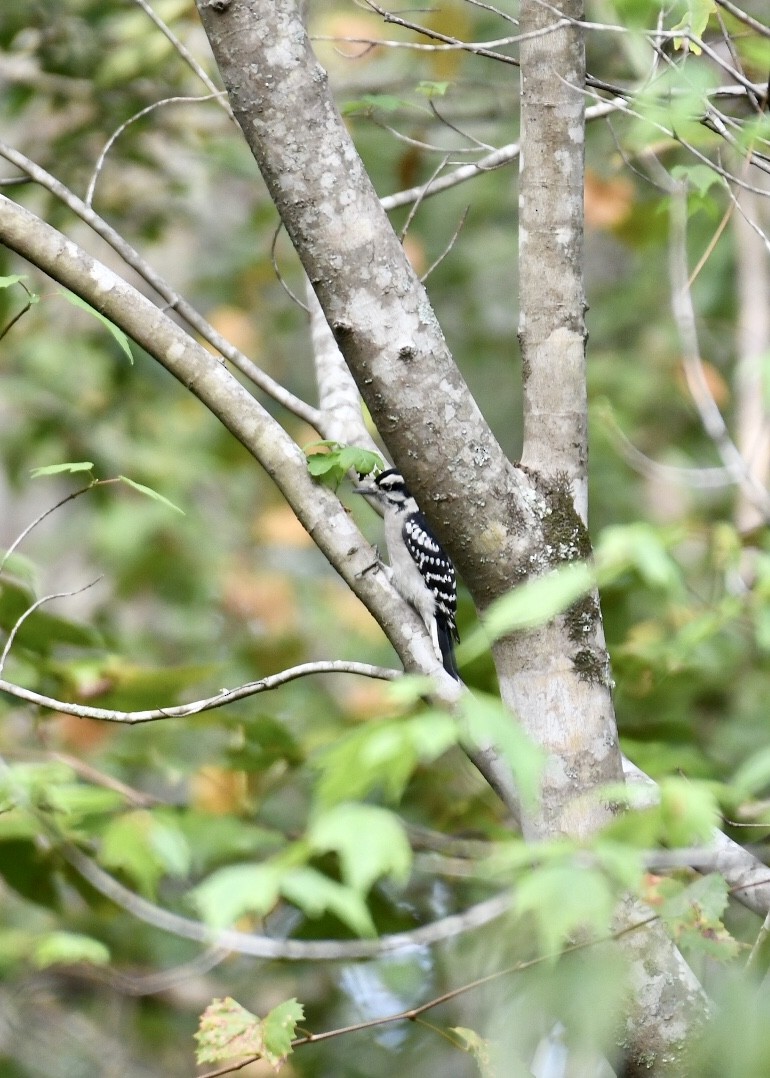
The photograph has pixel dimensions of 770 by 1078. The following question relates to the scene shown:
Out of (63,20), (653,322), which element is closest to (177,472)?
(63,20)

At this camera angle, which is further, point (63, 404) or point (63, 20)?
point (63, 404)

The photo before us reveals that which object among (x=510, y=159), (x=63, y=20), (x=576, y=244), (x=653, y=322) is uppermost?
(x=63, y=20)

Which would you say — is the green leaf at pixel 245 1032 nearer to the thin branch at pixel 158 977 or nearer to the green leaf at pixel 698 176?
the thin branch at pixel 158 977

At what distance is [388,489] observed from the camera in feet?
15.0

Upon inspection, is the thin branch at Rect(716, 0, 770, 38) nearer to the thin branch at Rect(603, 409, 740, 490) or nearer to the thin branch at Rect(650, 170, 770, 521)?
the thin branch at Rect(650, 170, 770, 521)

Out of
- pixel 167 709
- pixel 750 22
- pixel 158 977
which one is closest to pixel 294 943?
pixel 167 709

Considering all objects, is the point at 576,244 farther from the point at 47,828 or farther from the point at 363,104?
the point at 47,828

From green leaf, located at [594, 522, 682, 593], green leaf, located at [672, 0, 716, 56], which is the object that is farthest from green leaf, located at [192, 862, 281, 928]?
green leaf, located at [672, 0, 716, 56]

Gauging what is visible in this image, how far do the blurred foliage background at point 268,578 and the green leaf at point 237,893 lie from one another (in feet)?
0.06

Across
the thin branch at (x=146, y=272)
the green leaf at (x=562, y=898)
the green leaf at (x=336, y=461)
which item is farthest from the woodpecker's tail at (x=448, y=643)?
the green leaf at (x=562, y=898)

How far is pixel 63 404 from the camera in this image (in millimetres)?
6402

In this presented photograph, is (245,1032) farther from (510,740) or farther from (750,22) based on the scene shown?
(750,22)

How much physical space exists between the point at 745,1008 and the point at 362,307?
5.11ft

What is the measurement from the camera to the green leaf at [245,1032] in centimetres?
261
